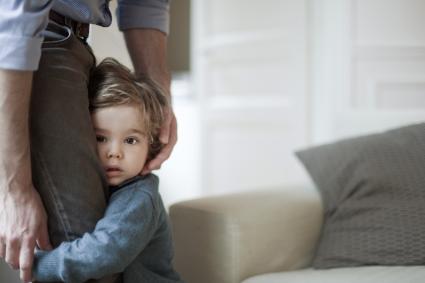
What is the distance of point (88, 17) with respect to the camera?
1.06 m

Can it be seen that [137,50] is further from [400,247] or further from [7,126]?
[400,247]

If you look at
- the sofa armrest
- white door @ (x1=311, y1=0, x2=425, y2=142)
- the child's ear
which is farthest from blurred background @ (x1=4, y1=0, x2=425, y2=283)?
the child's ear

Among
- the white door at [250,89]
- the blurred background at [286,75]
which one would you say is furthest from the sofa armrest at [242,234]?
the white door at [250,89]

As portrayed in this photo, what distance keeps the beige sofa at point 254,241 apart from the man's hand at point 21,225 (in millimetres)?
532

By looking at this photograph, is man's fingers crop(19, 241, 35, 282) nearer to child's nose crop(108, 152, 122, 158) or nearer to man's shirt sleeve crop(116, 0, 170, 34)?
child's nose crop(108, 152, 122, 158)

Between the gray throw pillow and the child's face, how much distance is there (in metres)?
0.61

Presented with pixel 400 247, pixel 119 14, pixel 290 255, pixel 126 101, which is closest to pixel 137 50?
pixel 119 14

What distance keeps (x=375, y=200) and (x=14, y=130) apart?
3.04 feet

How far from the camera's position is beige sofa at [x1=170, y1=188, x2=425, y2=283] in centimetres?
139

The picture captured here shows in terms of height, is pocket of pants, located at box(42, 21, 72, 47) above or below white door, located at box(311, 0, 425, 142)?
above

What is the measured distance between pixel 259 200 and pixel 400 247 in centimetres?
36

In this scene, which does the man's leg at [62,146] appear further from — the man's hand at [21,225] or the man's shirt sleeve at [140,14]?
the man's shirt sleeve at [140,14]

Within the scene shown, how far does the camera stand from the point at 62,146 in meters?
0.99

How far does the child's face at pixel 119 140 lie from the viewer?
1.10m
